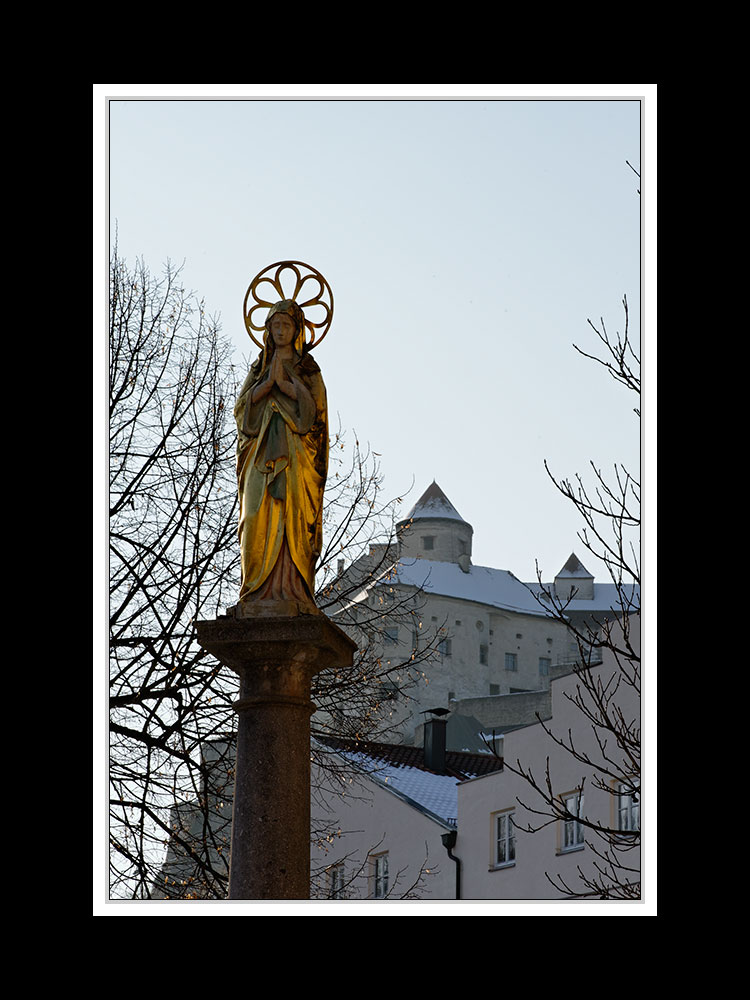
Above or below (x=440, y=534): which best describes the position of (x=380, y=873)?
below

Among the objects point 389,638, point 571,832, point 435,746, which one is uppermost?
point 389,638

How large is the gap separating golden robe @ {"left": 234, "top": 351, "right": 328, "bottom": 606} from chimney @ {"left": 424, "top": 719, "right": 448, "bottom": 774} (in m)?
20.9

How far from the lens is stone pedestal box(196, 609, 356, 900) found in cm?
762

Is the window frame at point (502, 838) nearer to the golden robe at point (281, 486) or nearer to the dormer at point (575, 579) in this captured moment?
the golden robe at point (281, 486)

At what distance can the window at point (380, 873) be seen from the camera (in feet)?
81.1

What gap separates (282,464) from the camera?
830 centimetres

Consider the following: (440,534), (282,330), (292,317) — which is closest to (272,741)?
(282,330)

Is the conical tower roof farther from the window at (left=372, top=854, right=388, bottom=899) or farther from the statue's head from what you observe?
the statue's head

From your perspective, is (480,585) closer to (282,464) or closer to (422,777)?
(422,777)

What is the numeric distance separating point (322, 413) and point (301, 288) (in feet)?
2.64

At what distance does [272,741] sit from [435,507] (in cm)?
7327

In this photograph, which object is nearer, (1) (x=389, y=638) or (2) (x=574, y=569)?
(1) (x=389, y=638)

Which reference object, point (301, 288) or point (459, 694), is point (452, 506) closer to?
point (459, 694)
